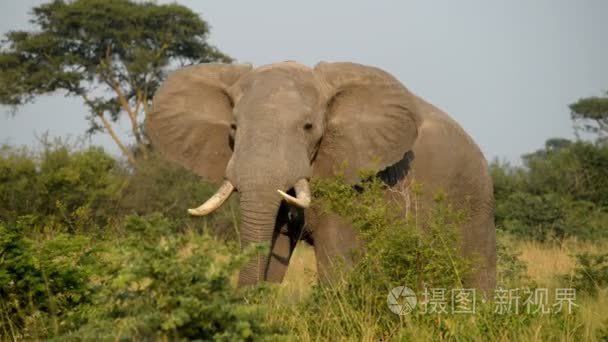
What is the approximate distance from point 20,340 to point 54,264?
0.45 meters

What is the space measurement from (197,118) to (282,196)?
1.42 metres

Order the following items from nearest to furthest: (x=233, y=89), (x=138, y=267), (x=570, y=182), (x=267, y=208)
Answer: (x=138, y=267) → (x=267, y=208) → (x=233, y=89) → (x=570, y=182)

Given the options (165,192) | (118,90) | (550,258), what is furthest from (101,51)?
(550,258)

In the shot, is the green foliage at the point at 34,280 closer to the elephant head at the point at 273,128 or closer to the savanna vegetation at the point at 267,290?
the savanna vegetation at the point at 267,290

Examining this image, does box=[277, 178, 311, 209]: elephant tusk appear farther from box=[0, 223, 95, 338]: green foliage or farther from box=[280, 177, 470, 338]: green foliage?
box=[0, 223, 95, 338]: green foliage

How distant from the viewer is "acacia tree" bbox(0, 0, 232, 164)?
72.7 feet

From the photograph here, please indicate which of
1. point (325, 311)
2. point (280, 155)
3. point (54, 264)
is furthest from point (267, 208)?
point (54, 264)

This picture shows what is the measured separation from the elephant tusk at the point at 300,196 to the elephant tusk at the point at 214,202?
389 millimetres

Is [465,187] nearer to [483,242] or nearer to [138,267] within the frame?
[483,242]

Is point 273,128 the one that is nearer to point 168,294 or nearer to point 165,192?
point 168,294

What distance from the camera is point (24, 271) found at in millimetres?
4422

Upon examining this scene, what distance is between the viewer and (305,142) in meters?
5.59

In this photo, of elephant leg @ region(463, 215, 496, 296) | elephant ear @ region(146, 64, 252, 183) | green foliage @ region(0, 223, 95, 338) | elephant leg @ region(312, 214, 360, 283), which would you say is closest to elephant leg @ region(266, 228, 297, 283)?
elephant leg @ region(312, 214, 360, 283)

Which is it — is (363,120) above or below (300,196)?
above
